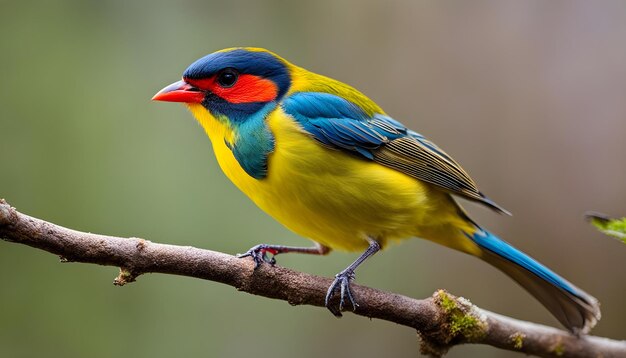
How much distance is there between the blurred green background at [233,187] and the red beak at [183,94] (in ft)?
5.12

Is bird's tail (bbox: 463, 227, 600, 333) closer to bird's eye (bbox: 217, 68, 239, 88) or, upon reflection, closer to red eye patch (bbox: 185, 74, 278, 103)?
red eye patch (bbox: 185, 74, 278, 103)

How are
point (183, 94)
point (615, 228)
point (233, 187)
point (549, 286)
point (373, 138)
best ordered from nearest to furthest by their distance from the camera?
point (615, 228) → point (183, 94) → point (373, 138) → point (549, 286) → point (233, 187)

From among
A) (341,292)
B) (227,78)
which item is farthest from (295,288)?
(227,78)

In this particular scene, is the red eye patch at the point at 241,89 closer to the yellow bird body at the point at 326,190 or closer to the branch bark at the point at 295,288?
the yellow bird body at the point at 326,190

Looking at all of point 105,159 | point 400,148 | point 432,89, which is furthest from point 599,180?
point 105,159

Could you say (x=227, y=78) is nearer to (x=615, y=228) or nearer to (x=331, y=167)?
(x=331, y=167)

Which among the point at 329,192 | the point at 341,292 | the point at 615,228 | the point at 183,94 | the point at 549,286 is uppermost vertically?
the point at 183,94

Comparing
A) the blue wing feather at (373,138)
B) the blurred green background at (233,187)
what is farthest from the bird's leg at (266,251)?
the blurred green background at (233,187)

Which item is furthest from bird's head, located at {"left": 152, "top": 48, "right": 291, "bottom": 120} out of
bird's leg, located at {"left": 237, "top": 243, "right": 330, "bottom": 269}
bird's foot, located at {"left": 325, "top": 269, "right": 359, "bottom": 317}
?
bird's foot, located at {"left": 325, "top": 269, "right": 359, "bottom": 317}

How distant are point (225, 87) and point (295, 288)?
3.64ft

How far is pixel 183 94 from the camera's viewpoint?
354cm

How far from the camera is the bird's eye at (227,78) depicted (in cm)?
356

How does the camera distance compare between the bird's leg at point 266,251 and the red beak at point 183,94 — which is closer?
the bird's leg at point 266,251

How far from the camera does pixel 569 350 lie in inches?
152
